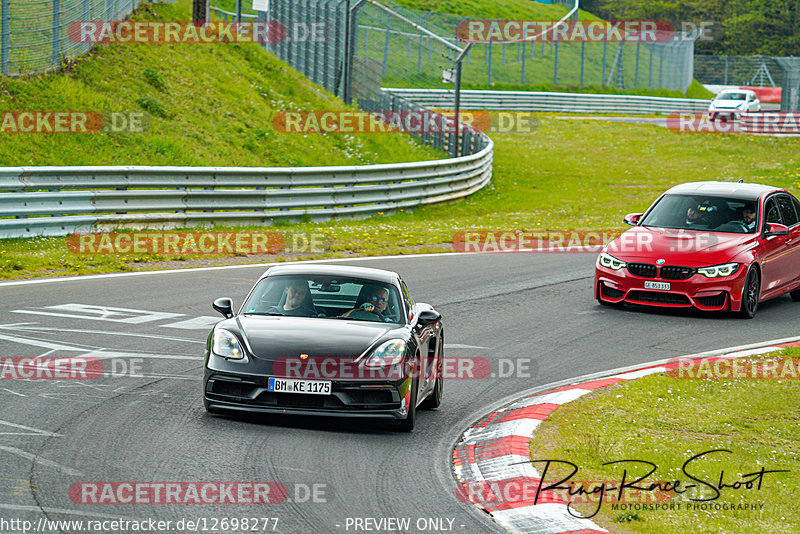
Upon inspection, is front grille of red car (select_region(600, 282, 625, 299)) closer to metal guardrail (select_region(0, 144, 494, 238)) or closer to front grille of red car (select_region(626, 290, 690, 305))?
front grille of red car (select_region(626, 290, 690, 305))

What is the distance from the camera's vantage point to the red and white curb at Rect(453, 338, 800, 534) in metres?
6.14

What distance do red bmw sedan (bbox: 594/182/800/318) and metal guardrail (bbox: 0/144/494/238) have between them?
858cm

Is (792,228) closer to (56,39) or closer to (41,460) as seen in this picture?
(41,460)

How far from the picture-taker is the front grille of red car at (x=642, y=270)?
47.5ft

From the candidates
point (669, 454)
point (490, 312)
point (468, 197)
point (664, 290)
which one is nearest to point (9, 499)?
point (669, 454)

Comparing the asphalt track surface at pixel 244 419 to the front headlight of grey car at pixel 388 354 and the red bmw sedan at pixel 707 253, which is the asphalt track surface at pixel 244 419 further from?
the front headlight of grey car at pixel 388 354

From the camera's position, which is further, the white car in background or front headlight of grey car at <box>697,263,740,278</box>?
the white car in background

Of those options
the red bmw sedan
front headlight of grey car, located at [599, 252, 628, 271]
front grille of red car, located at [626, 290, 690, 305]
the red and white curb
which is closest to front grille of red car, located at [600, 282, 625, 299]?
the red bmw sedan

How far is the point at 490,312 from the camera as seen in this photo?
14414 mm

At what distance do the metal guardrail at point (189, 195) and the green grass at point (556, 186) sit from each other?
0.39 metres

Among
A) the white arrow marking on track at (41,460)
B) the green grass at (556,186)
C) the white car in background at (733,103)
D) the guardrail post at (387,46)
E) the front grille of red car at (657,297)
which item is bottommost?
the green grass at (556,186)

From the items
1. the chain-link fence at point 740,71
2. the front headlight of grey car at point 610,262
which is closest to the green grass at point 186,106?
the front headlight of grey car at point 610,262

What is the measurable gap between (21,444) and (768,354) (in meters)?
7.99

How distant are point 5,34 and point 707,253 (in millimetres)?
15465
